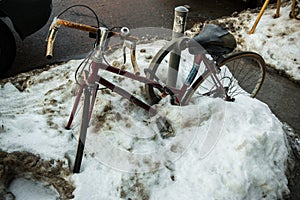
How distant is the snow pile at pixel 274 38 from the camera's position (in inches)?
182

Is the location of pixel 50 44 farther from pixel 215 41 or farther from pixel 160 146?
pixel 215 41

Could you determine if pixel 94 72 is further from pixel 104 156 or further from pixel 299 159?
pixel 299 159

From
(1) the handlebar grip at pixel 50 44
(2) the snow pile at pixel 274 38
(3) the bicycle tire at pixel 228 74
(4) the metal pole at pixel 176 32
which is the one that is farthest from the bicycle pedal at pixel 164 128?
(2) the snow pile at pixel 274 38

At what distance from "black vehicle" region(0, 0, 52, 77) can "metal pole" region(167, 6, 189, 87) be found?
2.18 metres

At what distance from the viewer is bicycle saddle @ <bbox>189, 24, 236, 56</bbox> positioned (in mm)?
2935

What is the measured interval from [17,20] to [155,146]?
103 inches

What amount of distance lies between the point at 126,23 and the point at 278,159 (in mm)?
3788

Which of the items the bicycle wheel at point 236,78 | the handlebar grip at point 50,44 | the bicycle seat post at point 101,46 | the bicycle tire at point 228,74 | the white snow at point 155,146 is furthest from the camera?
the bicycle wheel at point 236,78

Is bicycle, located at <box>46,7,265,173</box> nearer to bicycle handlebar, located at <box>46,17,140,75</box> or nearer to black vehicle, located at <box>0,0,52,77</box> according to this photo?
bicycle handlebar, located at <box>46,17,140,75</box>

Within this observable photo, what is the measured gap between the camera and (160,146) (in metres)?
3.06

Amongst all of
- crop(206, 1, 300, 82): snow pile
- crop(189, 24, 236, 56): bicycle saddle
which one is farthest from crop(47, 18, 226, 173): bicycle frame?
crop(206, 1, 300, 82): snow pile

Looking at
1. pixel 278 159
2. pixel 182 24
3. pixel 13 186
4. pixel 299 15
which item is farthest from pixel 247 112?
pixel 299 15

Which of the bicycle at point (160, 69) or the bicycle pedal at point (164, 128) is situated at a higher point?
the bicycle at point (160, 69)

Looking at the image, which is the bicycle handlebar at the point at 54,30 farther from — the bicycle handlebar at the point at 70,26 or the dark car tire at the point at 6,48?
the dark car tire at the point at 6,48
